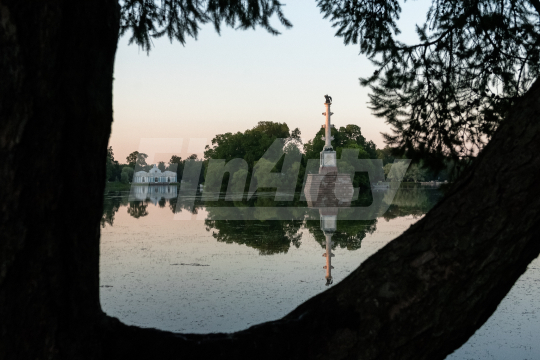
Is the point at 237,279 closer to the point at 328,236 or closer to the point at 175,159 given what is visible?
the point at 328,236

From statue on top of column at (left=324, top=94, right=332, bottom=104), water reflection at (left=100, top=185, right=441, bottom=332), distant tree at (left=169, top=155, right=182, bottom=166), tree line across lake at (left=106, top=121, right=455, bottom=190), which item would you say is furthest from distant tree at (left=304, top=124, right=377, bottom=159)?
distant tree at (left=169, top=155, right=182, bottom=166)

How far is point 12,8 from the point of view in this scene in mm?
860

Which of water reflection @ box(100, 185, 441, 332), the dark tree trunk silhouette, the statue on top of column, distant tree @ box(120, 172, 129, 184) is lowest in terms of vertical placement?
water reflection @ box(100, 185, 441, 332)

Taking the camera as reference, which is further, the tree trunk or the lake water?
the lake water

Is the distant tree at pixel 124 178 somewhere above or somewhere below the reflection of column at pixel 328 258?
above

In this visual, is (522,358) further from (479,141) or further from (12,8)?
(12,8)

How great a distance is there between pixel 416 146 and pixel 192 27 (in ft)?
6.06

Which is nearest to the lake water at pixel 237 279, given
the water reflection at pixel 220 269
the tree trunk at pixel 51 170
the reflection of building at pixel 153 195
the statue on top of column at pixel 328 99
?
the water reflection at pixel 220 269

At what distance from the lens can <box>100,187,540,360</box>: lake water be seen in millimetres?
4577

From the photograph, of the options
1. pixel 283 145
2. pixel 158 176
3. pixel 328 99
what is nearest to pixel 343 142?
pixel 283 145

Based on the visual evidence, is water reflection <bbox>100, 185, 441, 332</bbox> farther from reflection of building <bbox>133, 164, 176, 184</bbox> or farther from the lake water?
reflection of building <bbox>133, 164, 176, 184</bbox>

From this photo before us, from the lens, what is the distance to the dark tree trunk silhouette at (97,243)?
878mm

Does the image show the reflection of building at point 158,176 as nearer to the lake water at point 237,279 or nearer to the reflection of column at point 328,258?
the lake water at point 237,279

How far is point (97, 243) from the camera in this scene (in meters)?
1.08
